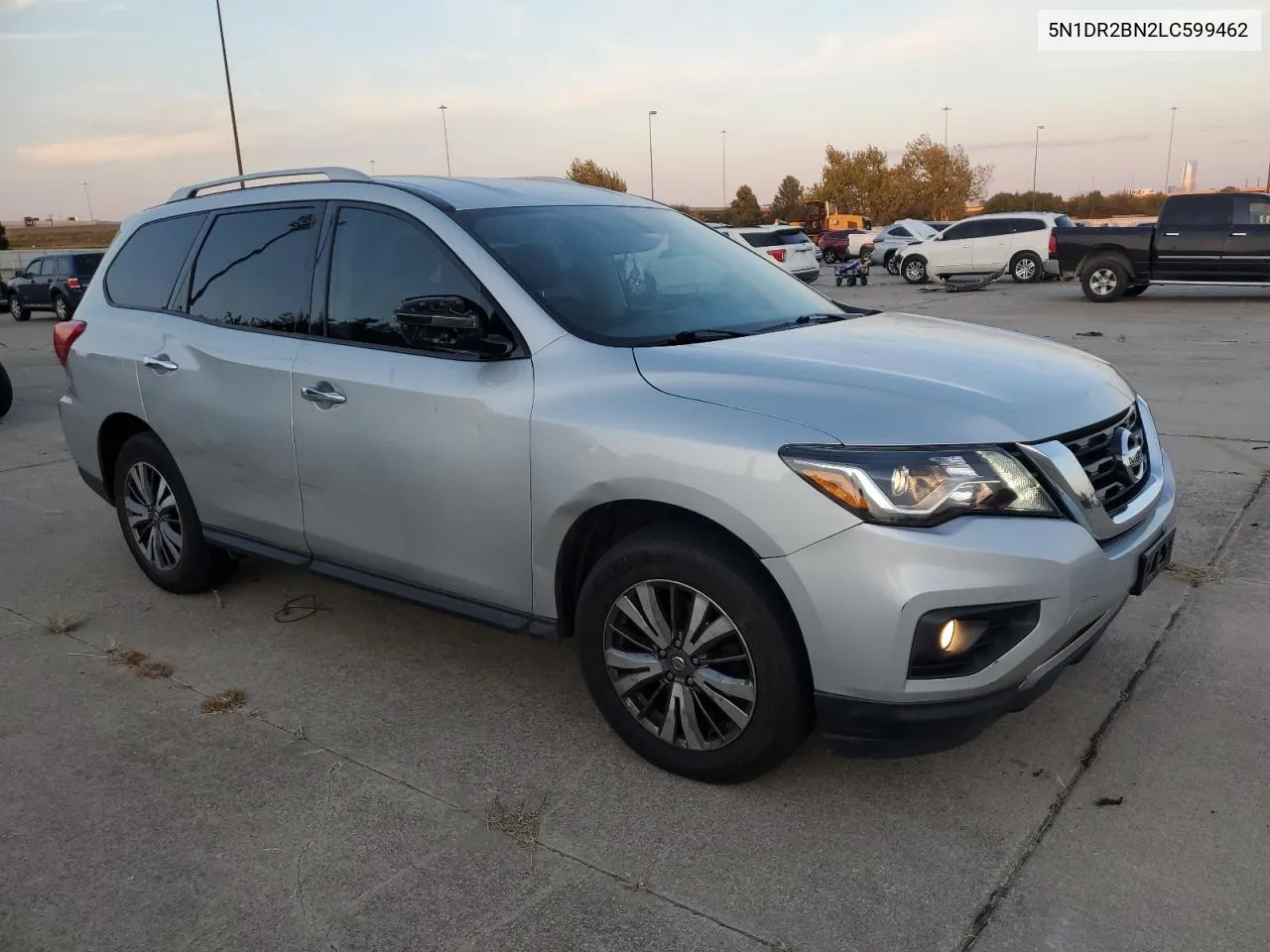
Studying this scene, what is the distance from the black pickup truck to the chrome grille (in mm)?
15792

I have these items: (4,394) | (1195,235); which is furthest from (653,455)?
(1195,235)

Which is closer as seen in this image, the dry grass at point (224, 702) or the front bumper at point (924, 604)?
the front bumper at point (924, 604)

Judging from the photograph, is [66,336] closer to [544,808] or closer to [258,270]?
[258,270]

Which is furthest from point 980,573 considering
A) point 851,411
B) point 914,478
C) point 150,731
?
point 150,731

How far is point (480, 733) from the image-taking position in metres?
3.44

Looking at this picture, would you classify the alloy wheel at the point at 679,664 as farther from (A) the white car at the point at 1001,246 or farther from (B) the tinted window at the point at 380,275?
(A) the white car at the point at 1001,246

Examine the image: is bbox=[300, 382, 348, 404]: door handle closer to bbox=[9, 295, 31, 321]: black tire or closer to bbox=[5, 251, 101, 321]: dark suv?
bbox=[5, 251, 101, 321]: dark suv

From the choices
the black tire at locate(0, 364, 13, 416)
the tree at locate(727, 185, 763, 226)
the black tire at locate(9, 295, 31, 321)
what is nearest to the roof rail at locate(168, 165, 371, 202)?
the black tire at locate(0, 364, 13, 416)

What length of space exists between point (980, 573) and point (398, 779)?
1.85 meters

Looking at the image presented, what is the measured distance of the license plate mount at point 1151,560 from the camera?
2922 millimetres

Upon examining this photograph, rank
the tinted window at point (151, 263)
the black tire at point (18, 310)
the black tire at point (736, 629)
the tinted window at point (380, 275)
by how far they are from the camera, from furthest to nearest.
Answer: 1. the black tire at point (18, 310)
2. the tinted window at point (151, 263)
3. the tinted window at point (380, 275)
4. the black tire at point (736, 629)

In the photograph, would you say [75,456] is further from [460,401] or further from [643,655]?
[643,655]

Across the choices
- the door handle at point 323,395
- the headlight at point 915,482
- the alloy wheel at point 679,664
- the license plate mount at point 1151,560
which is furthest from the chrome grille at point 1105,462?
the door handle at point 323,395

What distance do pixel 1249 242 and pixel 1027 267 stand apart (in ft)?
23.4
